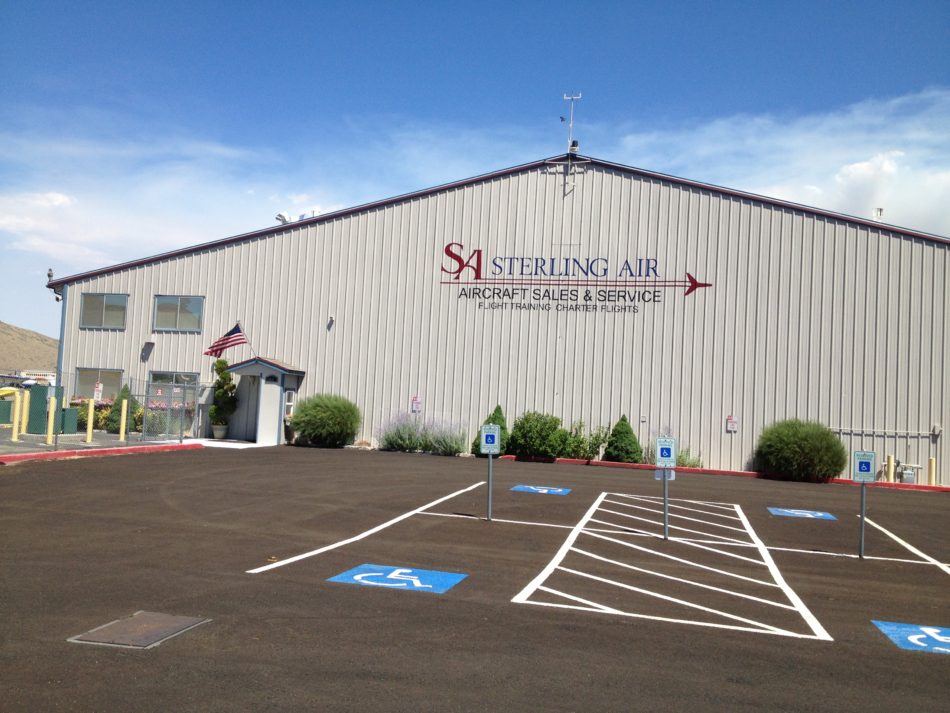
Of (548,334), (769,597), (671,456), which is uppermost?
(548,334)

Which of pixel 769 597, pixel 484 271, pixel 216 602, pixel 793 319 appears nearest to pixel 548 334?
pixel 484 271

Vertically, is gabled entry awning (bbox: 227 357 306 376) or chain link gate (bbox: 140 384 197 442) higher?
gabled entry awning (bbox: 227 357 306 376)

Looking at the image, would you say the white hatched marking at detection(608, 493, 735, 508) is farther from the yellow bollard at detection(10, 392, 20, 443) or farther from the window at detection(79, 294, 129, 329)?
the window at detection(79, 294, 129, 329)

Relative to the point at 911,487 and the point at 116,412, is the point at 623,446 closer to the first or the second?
the point at 911,487

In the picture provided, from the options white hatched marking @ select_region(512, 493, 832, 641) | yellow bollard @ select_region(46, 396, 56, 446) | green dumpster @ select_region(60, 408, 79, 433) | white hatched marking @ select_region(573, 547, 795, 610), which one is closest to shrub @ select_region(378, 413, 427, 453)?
green dumpster @ select_region(60, 408, 79, 433)

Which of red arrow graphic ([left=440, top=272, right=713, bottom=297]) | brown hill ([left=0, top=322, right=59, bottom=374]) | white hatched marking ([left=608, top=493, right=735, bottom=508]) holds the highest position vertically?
brown hill ([left=0, top=322, right=59, bottom=374])

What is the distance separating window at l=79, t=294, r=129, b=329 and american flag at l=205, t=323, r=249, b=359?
4.73 metres

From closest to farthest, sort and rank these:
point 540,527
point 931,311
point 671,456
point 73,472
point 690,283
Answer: point 671,456, point 540,527, point 73,472, point 931,311, point 690,283

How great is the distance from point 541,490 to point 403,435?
11.4 meters

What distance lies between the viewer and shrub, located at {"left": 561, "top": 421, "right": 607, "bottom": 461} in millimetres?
27312

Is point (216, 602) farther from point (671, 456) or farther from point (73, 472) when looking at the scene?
point (73, 472)

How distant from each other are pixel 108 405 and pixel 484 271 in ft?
50.3

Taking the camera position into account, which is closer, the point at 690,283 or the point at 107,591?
the point at 107,591

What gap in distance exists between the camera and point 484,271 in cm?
2931
